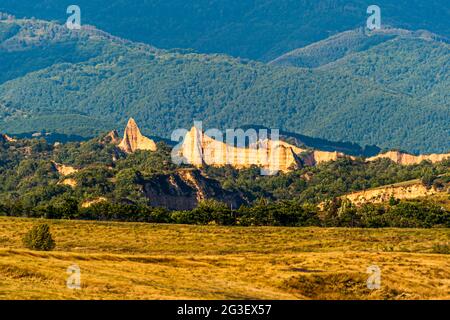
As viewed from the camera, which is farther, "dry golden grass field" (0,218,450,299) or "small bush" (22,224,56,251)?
"small bush" (22,224,56,251)

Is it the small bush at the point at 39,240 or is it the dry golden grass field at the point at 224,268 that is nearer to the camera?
the dry golden grass field at the point at 224,268

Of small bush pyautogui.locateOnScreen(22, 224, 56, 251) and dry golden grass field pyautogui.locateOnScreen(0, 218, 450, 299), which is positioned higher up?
small bush pyautogui.locateOnScreen(22, 224, 56, 251)

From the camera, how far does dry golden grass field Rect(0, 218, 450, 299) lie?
3433 inches

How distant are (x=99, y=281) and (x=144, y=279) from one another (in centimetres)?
465

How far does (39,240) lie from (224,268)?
24.0 meters

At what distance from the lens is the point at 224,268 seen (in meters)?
102

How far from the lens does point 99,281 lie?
88.2 meters

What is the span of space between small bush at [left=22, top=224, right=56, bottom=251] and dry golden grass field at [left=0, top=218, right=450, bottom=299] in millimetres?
3906

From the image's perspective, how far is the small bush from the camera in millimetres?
118938

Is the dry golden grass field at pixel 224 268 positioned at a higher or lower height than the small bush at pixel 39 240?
lower

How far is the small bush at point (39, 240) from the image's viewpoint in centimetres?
11894

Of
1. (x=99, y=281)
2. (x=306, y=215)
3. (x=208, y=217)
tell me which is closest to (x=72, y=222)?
(x=208, y=217)

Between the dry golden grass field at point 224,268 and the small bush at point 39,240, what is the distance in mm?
3906
